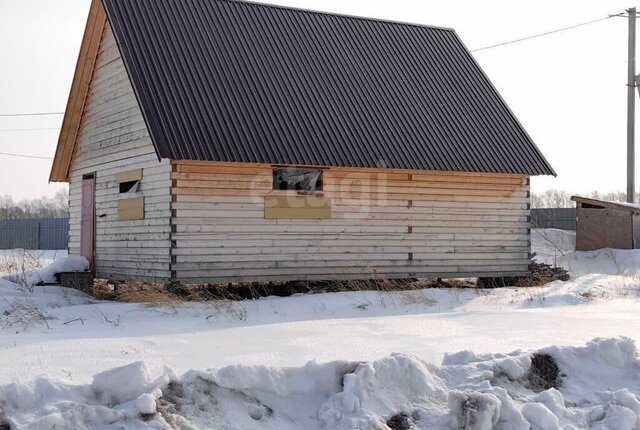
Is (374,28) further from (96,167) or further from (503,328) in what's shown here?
(503,328)

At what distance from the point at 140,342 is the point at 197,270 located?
271 inches

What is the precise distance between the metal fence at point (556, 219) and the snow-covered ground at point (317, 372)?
2811 cm

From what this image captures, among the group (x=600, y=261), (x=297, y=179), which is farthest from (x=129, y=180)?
(x=600, y=261)

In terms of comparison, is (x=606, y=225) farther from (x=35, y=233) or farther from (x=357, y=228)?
(x=35, y=233)

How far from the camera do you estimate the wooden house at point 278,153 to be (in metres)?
17.1

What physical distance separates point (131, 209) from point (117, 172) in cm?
134

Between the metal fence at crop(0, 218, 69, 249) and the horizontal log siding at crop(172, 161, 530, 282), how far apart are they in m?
32.5

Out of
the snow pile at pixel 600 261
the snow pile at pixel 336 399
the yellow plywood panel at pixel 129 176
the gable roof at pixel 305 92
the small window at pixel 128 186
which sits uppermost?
the gable roof at pixel 305 92

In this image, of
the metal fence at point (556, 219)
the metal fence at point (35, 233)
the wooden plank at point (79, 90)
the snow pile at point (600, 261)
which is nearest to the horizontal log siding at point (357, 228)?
the snow pile at point (600, 261)

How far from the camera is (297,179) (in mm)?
17969

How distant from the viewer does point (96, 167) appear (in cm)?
Result: 2059

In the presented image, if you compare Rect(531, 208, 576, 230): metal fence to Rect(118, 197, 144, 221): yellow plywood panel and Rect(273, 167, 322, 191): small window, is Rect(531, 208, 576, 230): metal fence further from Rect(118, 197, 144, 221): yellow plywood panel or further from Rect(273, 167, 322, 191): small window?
Rect(118, 197, 144, 221): yellow plywood panel

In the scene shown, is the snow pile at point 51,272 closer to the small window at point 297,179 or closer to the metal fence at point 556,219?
the small window at point 297,179

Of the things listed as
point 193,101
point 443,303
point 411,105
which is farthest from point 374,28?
point 443,303
